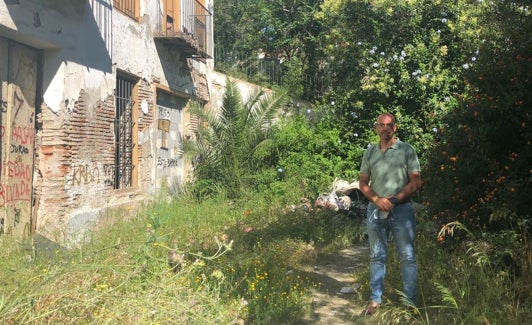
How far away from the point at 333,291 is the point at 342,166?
646cm

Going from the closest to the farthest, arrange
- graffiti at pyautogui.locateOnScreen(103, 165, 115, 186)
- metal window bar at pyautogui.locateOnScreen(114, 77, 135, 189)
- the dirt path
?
the dirt path → graffiti at pyautogui.locateOnScreen(103, 165, 115, 186) → metal window bar at pyautogui.locateOnScreen(114, 77, 135, 189)

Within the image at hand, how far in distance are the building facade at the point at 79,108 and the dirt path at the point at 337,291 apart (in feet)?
9.40

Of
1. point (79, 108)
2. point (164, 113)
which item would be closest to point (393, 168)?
point (79, 108)

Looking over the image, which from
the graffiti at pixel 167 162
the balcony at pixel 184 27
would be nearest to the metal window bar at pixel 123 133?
the graffiti at pixel 167 162

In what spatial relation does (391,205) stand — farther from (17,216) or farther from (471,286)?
(17,216)

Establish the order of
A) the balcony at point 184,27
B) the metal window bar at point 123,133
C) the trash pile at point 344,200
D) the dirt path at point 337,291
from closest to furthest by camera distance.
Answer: the dirt path at point 337,291 → the metal window bar at point 123,133 → the trash pile at point 344,200 → the balcony at point 184,27

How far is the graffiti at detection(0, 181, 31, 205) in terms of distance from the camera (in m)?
5.92

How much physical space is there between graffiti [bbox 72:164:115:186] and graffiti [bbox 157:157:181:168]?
2003 mm

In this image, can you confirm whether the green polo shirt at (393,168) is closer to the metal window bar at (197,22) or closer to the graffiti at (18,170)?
the graffiti at (18,170)

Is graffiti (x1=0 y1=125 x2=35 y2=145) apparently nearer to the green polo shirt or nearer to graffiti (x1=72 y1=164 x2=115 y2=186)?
graffiti (x1=72 y1=164 x2=115 y2=186)

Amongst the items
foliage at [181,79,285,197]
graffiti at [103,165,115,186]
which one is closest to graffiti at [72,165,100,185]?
graffiti at [103,165,115,186]

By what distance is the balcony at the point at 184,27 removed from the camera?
9.59 m

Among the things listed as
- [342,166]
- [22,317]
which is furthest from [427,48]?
[22,317]

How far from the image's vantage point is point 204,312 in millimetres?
3023
